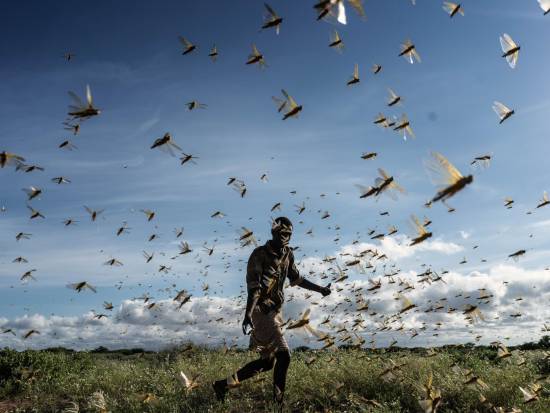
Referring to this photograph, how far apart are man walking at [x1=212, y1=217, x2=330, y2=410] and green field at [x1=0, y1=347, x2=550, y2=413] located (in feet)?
2.11

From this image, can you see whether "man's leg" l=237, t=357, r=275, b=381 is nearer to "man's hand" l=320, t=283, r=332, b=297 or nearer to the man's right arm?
the man's right arm

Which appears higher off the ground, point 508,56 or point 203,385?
point 508,56

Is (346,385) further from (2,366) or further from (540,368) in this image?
(2,366)

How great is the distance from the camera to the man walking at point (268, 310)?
6500 millimetres

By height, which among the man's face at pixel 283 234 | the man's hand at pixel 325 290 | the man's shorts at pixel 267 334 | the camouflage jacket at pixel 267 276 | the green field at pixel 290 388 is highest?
the man's face at pixel 283 234

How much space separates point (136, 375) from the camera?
1016cm

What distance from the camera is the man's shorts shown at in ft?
21.2

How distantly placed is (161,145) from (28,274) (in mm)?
5001

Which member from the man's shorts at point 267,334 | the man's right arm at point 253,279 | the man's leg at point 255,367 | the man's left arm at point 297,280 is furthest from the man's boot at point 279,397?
the man's left arm at point 297,280

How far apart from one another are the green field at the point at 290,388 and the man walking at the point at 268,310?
643 millimetres

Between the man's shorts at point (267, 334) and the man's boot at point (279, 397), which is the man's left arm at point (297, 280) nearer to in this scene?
the man's shorts at point (267, 334)

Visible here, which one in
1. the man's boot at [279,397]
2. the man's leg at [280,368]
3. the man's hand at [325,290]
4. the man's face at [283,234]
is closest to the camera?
the man's leg at [280,368]

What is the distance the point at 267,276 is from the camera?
671 centimetres

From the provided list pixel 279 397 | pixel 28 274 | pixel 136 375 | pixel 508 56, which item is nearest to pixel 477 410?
pixel 279 397
